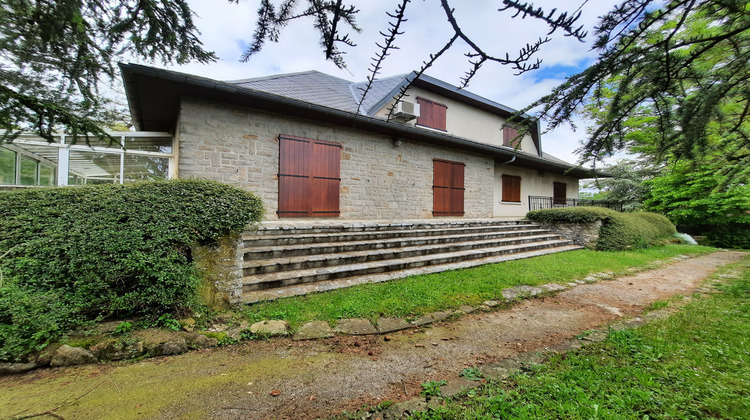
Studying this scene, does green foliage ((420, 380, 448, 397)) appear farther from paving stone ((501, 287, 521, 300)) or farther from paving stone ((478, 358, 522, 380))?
paving stone ((501, 287, 521, 300))

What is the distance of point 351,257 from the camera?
4.41 meters

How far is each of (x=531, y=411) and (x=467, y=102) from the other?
36.2 ft

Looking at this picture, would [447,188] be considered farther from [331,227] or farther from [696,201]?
[696,201]

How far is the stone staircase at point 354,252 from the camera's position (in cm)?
360

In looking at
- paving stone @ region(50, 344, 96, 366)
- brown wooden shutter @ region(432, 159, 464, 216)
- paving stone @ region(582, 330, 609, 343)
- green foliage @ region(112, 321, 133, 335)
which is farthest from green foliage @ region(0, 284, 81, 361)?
brown wooden shutter @ region(432, 159, 464, 216)

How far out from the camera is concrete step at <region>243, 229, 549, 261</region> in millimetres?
3887

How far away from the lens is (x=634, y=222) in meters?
8.70

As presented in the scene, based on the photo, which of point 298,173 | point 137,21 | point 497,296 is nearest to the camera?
point 137,21

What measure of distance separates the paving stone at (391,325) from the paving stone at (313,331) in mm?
532

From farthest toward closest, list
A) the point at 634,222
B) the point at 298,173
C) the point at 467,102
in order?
the point at 467,102 → the point at 634,222 → the point at 298,173

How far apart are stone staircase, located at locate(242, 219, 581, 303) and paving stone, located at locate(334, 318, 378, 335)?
34.7 inches

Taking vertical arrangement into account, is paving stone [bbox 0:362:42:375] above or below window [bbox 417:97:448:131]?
below

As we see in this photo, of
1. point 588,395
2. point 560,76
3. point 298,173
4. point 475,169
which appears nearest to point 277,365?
point 588,395

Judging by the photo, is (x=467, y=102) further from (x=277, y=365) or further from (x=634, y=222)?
(x=277, y=365)
